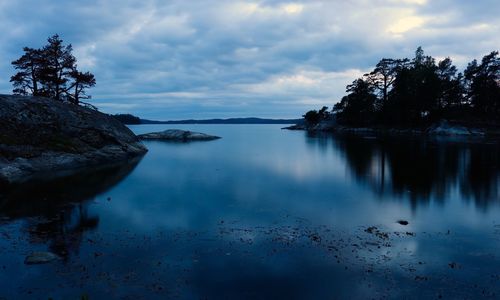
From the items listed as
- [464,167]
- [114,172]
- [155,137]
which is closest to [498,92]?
[464,167]

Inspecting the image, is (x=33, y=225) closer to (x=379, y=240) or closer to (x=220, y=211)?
(x=220, y=211)

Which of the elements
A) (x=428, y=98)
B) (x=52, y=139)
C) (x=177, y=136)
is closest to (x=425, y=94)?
(x=428, y=98)

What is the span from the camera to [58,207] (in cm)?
2644

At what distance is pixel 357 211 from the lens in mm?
25859

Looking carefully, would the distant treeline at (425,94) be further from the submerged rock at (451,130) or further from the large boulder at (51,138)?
the large boulder at (51,138)

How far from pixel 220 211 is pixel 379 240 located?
1091cm

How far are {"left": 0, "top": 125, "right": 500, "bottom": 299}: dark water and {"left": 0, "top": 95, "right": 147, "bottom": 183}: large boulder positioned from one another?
6.93 metres

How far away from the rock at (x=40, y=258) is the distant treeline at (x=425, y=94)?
410ft

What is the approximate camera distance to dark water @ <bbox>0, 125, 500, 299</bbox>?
46.2 ft

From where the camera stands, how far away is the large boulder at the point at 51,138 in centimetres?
4003

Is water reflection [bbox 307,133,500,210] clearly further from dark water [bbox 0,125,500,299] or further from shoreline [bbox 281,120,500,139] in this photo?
shoreline [bbox 281,120,500,139]

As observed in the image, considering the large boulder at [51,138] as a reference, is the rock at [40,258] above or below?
below

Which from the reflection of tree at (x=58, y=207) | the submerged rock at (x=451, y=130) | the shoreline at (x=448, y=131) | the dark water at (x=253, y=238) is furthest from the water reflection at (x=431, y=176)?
the submerged rock at (x=451, y=130)

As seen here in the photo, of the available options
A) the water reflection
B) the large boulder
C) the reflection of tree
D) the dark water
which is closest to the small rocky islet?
the large boulder
